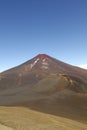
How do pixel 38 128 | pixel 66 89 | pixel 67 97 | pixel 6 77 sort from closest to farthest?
pixel 38 128
pixel 67 97
pixel 66 89
pixel 6 77

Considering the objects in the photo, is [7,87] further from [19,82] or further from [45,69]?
[45,69]

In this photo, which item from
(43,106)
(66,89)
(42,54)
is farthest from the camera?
(42,54)

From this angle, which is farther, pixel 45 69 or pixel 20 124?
pixel 45 69

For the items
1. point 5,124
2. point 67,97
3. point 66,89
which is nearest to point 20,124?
point 5,124

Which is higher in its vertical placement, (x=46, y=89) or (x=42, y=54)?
(x=42, y=54)

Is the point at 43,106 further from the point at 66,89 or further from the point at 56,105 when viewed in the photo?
the point at 66,89

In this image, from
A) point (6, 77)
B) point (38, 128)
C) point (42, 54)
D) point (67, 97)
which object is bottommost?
point (38, 128)
